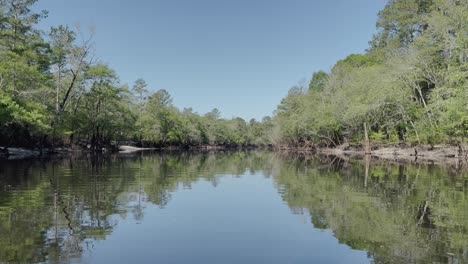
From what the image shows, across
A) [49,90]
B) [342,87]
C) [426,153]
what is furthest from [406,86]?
[49,90]

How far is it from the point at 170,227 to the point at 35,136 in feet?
151

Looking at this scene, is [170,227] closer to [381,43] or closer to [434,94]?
[434,94]

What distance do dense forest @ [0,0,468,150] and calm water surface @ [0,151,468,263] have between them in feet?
68.0

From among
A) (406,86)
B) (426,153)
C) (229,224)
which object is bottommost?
(229,224)

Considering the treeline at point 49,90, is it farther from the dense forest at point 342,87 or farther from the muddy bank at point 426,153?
the muddy bank at point 426,153

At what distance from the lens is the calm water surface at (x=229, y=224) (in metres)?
7.86

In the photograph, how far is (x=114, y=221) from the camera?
1062 cm

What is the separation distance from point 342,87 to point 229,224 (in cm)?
6035

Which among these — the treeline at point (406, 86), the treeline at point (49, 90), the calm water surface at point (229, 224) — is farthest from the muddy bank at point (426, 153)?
the treeline at point (49, 90)

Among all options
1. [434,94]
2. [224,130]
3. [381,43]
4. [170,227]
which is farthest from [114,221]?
[224,130]

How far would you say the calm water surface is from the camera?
25.8 ft

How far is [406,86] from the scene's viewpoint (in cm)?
4722

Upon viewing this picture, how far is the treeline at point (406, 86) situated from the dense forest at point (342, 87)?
14 centimetres

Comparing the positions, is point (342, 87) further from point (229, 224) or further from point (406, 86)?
point (229, 224)
